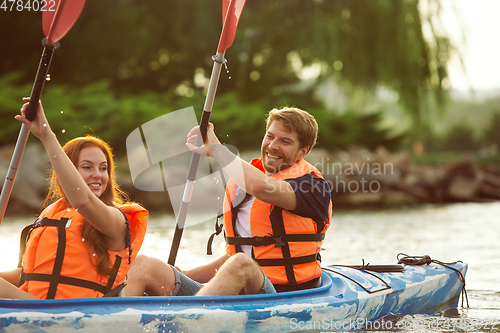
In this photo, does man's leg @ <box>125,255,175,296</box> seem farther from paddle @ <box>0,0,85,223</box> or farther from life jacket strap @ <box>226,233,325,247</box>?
paddle @ <box>0,0,85,223</box>

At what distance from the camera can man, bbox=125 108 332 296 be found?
2352 millimetres

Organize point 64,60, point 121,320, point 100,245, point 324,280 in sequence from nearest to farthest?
point 100,245 < point 121,320 < point 324,280 < point 64,60

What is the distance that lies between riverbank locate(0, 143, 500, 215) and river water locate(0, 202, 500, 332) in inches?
44.9

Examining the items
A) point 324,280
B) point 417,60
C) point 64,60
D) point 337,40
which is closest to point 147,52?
point 64,60

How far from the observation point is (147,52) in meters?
13.7

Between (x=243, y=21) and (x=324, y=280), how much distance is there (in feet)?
34.9

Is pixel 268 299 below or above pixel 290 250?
below

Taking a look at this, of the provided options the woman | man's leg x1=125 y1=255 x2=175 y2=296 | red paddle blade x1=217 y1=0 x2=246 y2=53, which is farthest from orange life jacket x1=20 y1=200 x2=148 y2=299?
red paddle blade x1=217 y1=0 x2=246 y2=53

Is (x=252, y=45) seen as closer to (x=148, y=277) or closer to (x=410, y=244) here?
(x=410, y=244)

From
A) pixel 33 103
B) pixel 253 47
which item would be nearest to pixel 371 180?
pixel 253 47

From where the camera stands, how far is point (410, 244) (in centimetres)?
671

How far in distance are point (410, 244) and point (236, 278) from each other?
4.83 meters

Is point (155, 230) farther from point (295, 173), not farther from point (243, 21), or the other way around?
point (243, 21)

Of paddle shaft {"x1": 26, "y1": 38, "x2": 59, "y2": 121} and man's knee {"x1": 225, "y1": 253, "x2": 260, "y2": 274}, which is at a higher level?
paddle shaft {"x1": 26, "y1": 38, "x2": 59, "y2": 121}
